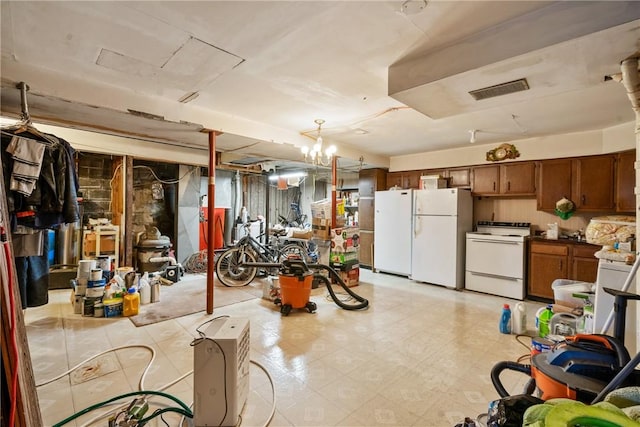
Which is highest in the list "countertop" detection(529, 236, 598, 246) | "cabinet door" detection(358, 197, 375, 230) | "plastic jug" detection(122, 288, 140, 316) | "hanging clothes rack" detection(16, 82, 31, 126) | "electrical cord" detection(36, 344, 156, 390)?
"hanging clothes rack" detection(16, 82, 31, 126)

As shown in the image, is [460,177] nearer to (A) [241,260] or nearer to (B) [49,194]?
(A) [241,260]

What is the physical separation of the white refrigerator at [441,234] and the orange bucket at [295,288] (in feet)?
8.16

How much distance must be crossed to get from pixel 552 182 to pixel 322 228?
361 cm

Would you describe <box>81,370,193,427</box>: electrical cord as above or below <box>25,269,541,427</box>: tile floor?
above

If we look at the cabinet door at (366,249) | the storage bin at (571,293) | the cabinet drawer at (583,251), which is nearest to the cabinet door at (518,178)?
the cabinet drawer at (583,251)

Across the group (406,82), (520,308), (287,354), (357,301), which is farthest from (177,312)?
(520,308)

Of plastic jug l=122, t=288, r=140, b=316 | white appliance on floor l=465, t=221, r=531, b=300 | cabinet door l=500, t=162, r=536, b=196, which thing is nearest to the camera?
plastic jug l=122, t=288, r=140, b=316

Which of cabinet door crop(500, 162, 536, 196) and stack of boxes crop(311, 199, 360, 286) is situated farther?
stack of boxes crop(311, 199, 360, 286)

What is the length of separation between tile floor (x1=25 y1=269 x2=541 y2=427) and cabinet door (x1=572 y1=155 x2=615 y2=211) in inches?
66.5

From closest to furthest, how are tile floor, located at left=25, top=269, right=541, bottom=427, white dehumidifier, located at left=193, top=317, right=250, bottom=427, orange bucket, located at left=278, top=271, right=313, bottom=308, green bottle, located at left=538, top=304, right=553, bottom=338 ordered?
white dehumidifier, located at left=193, top=317, right=250, bottom=427 < tile floor, located at left=25, top=269, right=541, bottom=427 < green bottle, located at left=538, top=304, right=553, bottom=338 < orange bucket, located at left=278, top=271, right=313, bottom=308

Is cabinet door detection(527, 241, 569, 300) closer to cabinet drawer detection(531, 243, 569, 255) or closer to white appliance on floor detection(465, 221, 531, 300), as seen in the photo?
cabinet drawer detection(531, 243, 569, 255)

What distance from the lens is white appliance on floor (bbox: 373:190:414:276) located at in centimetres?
533

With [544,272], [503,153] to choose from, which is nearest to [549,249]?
[544,272]

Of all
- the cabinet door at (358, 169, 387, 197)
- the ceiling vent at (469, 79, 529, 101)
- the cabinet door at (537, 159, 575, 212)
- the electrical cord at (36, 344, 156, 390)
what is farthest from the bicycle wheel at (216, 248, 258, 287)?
the cabinet door at (537, 159, 575, 212)
